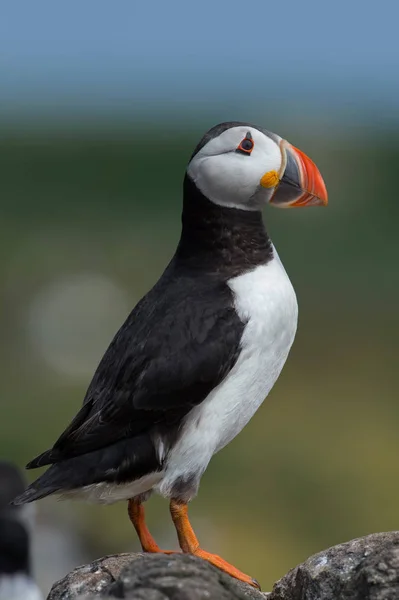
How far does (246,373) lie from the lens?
6.00m

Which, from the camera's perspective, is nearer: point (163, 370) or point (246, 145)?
point (163, 370)

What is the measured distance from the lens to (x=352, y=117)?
63.0 meters

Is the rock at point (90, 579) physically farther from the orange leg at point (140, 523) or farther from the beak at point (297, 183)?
the beak at point (297, 183)

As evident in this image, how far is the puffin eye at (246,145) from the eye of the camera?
6121mm

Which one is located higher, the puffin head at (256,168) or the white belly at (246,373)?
the puffin head at (256,168)

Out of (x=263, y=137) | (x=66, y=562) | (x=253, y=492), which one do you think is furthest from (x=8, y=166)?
(x=263, y=137)

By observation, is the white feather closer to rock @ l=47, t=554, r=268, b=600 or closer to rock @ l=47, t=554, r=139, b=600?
rock @ l=47, t=554, r=139, b=600

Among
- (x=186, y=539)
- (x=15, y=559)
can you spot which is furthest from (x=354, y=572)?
(x=15, y=559)

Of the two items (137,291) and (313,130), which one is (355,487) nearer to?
(137,291)

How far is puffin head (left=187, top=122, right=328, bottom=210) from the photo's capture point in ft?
20.0

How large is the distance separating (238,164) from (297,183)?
11.9 inches

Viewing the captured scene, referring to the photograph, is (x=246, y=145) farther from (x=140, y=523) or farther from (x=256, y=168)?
(x=140, y=523)

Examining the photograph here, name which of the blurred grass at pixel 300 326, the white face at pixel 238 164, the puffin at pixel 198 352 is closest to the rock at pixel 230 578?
the puffin at pixel 198 352

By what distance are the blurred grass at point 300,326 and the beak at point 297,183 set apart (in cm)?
959
